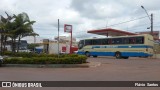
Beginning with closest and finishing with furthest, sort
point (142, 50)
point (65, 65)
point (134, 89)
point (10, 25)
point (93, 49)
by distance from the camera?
point (134, 89) → point (65, 65) → point (10, 25) → point (142, 50) → point (93, 49)

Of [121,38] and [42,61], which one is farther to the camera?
[121,38]

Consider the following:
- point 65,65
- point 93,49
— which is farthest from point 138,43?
point 65,65

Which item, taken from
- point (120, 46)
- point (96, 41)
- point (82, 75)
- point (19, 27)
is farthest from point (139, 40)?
point (82, 75)

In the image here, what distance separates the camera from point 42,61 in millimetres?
25031

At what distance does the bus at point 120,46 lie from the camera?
39125 mm

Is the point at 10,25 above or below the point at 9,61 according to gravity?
above

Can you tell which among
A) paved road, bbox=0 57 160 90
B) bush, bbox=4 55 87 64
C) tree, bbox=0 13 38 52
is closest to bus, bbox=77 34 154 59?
tree, bbox=0 13 38 52

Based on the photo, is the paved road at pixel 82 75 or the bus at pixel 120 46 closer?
the paved road at pixel 82 75

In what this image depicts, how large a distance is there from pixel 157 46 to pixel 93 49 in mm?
11362

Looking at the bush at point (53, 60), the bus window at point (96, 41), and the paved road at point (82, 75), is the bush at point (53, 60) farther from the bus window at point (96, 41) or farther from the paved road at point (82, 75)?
the bus window at point (96, 41)

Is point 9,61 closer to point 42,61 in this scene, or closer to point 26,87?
point 42,61

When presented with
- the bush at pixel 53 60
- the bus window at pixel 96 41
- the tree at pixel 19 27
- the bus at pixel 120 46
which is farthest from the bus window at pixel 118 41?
the bush at pixel 53 60

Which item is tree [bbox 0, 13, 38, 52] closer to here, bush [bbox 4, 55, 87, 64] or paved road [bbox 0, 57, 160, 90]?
bush [bbox 4, 55, 87, 64]

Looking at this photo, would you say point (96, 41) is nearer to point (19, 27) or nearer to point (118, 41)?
point (118, 41)
